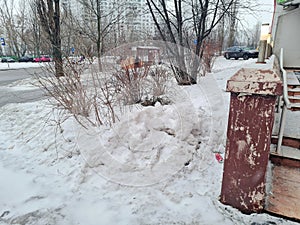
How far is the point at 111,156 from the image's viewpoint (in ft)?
8.81

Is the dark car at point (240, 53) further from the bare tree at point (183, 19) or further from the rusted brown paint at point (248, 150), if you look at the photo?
the rusted brown paint at point (248, 150)

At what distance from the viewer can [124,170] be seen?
2.53m

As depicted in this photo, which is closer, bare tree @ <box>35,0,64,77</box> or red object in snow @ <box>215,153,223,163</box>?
red object in snow @ <box>215,153,223,163</box>

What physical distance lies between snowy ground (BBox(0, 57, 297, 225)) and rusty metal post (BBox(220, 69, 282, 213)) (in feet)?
0.62

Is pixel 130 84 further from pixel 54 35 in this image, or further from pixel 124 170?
pixel 54 35

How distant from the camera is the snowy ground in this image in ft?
6.33

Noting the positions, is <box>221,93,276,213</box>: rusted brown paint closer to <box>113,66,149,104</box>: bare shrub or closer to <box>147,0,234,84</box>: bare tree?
<box>113,66,149,104</box>: bare shrub

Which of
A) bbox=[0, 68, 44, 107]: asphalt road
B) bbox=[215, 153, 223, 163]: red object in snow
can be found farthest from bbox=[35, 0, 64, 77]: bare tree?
bbox=[215, 153, 223, 163]: red object in snow

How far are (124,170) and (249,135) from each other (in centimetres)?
152

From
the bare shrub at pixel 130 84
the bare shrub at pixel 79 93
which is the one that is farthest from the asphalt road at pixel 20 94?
the bare shrub at pixel 130 84

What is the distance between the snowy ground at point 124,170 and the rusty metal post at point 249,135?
0.19 metres

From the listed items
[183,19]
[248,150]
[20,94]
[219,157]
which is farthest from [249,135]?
[20,94]

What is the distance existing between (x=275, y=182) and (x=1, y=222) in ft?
8.88

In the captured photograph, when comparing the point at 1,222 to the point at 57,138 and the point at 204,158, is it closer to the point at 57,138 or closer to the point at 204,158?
the point at 57,138
